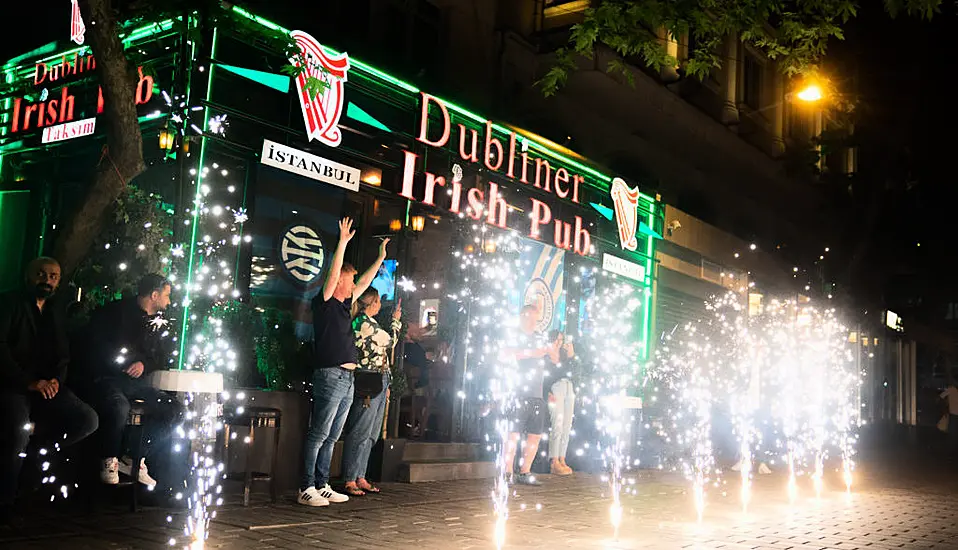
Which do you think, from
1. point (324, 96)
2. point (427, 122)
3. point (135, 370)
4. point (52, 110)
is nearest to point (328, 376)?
point (135, 370)

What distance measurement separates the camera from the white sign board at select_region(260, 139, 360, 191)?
10734mm

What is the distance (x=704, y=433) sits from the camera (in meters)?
16.2

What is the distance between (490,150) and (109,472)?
27.3ft

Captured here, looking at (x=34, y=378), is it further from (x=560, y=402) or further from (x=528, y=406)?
(x=560, y=402)

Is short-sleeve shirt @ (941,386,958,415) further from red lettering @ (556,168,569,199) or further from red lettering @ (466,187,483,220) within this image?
red lettering @ (466,187,483,220)

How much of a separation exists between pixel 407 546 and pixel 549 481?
5224mm

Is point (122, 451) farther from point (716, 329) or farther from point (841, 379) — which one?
point (841, 379)

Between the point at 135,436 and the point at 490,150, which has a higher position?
the point at 490,150

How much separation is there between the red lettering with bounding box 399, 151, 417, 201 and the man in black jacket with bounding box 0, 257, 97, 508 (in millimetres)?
6054

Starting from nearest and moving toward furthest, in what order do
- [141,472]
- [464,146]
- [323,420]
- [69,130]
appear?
1. [141,472]
2. [323,420]
3. [69,130]
4. [464,146]

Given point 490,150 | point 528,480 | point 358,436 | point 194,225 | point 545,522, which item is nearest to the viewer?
point 545,522

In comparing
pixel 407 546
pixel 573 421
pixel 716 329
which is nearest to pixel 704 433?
pixel 716 329

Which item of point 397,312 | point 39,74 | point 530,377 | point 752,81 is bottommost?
point 530,377

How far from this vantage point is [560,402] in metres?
12.2
